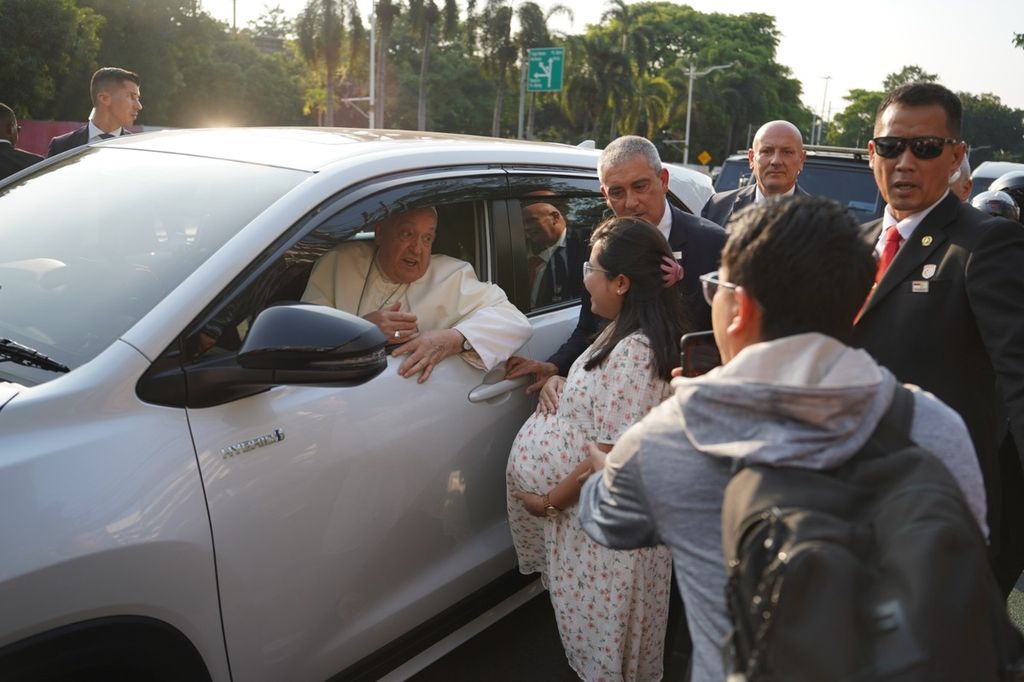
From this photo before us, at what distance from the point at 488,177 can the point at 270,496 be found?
145 centimetres

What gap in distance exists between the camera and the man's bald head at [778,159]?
5.54 m

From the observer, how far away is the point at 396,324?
2.80 meters

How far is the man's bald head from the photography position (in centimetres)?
554

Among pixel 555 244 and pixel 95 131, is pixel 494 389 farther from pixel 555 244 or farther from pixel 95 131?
pixel 95 131

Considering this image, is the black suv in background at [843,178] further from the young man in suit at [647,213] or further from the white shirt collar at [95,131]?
the young man in suit at [647,213]

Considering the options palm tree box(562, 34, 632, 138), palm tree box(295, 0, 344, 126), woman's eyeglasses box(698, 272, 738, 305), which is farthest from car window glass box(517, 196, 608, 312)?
palm tree box(562, 34, 632, 138)

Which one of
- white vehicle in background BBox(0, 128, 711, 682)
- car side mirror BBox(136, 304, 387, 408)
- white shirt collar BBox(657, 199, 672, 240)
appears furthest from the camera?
white shirt collar BBox(657, 199, 672, 240)

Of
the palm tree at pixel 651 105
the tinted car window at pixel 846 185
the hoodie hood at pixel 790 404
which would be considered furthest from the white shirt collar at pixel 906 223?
the palm tree at pixel 651 105

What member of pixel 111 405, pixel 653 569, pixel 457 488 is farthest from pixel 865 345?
pixel 111 405

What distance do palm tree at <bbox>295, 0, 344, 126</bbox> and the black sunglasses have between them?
4260 centimetres

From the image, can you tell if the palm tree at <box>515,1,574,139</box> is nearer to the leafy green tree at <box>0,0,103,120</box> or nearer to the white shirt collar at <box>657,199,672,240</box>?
the leafy green tree at <box>0,0,103,120</box>

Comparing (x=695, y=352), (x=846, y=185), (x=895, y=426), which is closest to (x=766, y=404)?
(x=895, y=426)

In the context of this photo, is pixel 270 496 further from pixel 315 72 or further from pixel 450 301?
pixel 315 72

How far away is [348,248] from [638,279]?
0.99m
